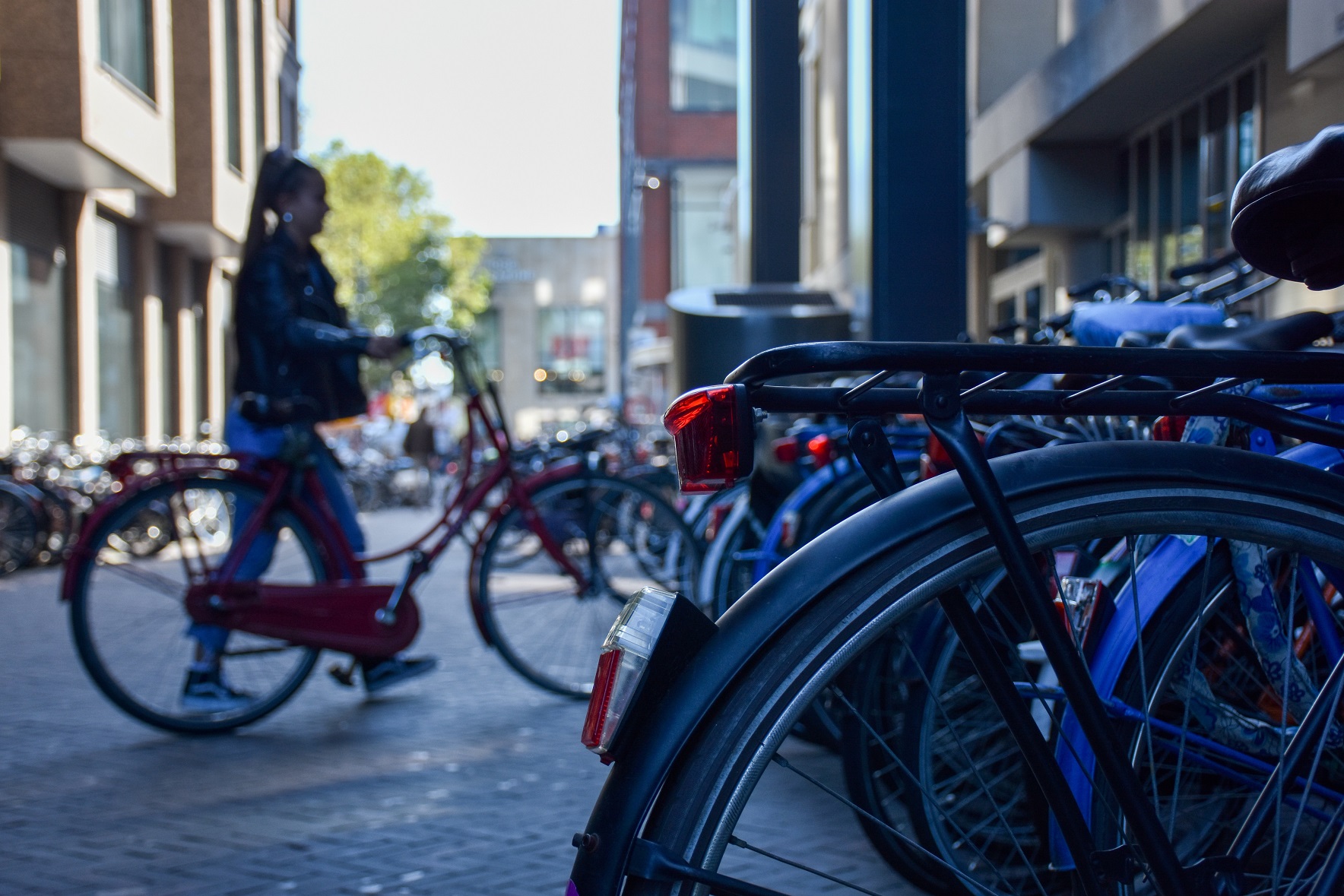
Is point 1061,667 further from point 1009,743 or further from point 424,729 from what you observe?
point 424,729

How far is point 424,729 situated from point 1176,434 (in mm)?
3374

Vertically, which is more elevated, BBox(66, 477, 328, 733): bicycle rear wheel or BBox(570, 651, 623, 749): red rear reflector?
BBox(570, 651, 623, 749): red rear reflector

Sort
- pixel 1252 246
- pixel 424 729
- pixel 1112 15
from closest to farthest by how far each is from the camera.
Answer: pixel 1252 246, pixel 424 729, pixel 1112 15

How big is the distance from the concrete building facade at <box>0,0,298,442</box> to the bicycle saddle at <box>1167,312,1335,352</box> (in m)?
14.6

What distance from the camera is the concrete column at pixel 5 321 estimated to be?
14.5 meters

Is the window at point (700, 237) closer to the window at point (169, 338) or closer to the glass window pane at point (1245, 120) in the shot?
the window at point (169, 338)

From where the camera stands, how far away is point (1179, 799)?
1854 millimetres

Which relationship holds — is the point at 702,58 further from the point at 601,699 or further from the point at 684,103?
the point at 601,699

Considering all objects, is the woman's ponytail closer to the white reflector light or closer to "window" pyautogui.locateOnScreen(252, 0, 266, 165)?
the white reflector light

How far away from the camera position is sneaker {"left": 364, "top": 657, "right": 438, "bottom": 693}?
511 cm

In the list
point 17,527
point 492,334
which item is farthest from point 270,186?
point 492,334

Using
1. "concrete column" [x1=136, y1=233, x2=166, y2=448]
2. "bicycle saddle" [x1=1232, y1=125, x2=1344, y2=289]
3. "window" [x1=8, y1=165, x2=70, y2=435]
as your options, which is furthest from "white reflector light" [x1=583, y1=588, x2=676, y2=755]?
"concrete column" [x1=136, y1=233, x2=166, y2=448]

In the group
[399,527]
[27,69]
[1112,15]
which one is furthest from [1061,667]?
[399,527]

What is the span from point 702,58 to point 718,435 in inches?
1464
